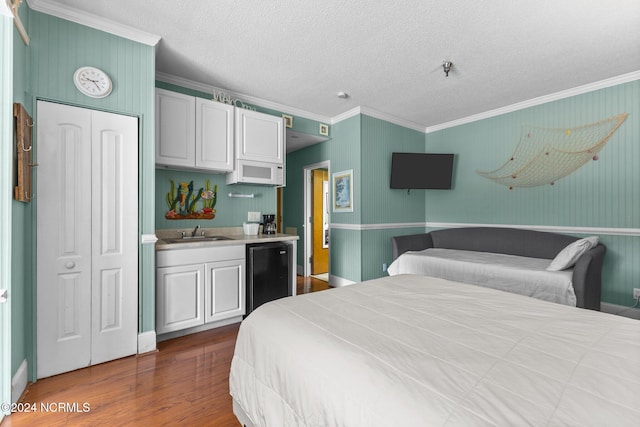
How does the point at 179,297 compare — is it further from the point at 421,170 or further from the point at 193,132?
the point at 421,170

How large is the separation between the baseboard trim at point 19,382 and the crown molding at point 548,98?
18.2 ft

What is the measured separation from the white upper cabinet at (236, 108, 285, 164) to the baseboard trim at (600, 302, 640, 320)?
4.05 m

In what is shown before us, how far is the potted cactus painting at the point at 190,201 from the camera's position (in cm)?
323

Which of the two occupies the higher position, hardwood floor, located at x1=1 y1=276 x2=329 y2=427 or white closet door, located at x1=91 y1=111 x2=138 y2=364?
white closet door, located at x1=91 y1=111 x2=138 y2=364

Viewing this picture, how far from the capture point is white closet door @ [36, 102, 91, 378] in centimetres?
202

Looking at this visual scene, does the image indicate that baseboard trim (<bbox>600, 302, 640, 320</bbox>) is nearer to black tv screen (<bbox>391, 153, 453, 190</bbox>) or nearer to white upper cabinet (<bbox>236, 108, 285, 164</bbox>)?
black tv screen (<bbox>391, 153, 453, 190</bbox>)

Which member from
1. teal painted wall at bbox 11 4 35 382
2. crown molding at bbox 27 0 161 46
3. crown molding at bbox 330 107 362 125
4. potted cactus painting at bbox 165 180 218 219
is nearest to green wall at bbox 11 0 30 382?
teal painted wall at bbox 11 4 35 382

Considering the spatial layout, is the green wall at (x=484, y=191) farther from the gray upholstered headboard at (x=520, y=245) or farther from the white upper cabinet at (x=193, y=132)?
the white upper cabinet at (x=193, y=132)

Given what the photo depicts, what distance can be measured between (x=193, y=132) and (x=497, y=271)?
360 cm

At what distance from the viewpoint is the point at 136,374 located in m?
2.09

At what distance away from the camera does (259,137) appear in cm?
342

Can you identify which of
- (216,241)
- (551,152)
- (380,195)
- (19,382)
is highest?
(551,152)

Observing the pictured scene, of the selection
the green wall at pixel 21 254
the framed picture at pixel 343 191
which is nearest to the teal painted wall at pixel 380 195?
the framed picture at pixel 343 191

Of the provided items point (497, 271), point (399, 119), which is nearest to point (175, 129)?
point (399, 119)
